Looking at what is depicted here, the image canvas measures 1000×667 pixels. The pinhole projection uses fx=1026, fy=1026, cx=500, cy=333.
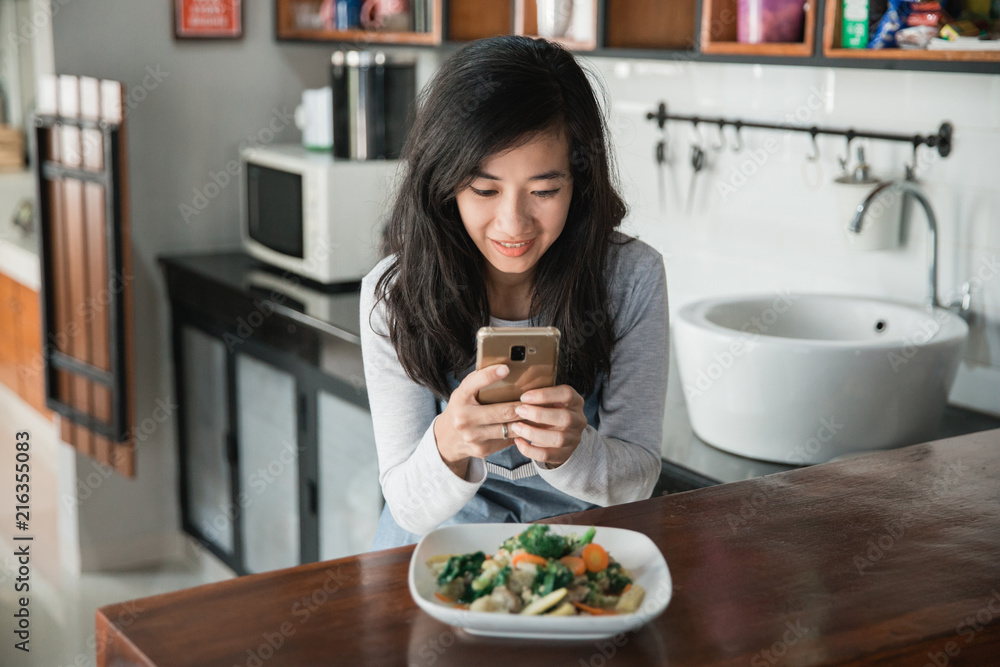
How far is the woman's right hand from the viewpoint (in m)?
1.03

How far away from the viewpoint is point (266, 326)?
8.90 ft

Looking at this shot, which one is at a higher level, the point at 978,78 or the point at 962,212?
the point at 978,78

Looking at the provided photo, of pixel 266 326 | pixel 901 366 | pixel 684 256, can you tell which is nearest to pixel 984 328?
pixel 901 366

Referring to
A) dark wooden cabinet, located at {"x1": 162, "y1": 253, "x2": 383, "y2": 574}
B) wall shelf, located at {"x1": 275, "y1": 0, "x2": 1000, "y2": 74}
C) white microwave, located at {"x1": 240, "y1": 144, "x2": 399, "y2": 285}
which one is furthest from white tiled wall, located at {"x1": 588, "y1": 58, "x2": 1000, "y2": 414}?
dark wooden cabinet, located at {"x1": 162, "y1": 253, "x2": 383, "y2": 574}

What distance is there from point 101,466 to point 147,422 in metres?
0.19

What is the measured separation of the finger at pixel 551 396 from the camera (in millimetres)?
1047

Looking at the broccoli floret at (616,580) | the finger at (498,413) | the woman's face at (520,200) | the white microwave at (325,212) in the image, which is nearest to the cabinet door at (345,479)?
the white microwave at (325,212)

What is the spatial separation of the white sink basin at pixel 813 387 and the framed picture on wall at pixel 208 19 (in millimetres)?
2034

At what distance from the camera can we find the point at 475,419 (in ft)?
3.53

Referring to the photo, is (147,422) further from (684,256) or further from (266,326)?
(684,256)

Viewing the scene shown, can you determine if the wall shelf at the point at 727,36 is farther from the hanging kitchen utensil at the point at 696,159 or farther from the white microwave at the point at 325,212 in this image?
the white microwave at the point at 325,212

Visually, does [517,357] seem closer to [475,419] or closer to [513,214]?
[475,419]

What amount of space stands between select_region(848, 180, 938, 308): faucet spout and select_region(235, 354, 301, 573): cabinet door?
1.48 m

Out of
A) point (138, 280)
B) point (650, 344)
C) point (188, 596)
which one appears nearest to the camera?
point (188, 596)
